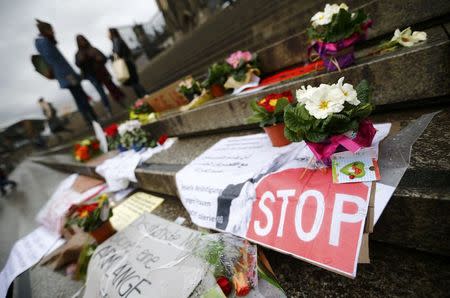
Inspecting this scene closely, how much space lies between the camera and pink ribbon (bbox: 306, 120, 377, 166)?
1065mm

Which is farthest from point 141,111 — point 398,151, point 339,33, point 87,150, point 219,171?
point 398,151

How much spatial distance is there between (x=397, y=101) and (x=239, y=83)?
180cm

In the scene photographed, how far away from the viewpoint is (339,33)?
66.6 inches

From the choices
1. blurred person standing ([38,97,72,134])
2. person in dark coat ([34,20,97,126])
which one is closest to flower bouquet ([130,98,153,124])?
person in dark coat ([34,20,97,126])

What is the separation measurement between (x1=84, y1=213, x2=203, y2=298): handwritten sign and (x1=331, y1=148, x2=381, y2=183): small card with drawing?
95 cm

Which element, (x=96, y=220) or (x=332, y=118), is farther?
(x=96, y=220)

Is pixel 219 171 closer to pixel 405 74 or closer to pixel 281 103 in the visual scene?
pixel 281 103

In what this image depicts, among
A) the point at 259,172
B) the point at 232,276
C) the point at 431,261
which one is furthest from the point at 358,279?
the point at 259,172

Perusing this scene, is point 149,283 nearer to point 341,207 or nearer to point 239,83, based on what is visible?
point 341,207

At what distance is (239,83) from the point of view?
2.94 meters

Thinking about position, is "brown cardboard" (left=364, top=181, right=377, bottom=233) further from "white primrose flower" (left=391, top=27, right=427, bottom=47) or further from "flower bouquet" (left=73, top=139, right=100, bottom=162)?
"flower bouquet" (left=73, top=139, right=100, bottom=162)

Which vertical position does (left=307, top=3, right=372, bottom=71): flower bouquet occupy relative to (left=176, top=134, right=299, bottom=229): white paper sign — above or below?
above

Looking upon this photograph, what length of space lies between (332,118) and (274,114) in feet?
2.03

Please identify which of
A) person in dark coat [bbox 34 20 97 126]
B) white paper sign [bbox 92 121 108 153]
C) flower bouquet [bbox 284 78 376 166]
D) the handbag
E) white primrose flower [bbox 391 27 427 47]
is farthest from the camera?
the handbag
